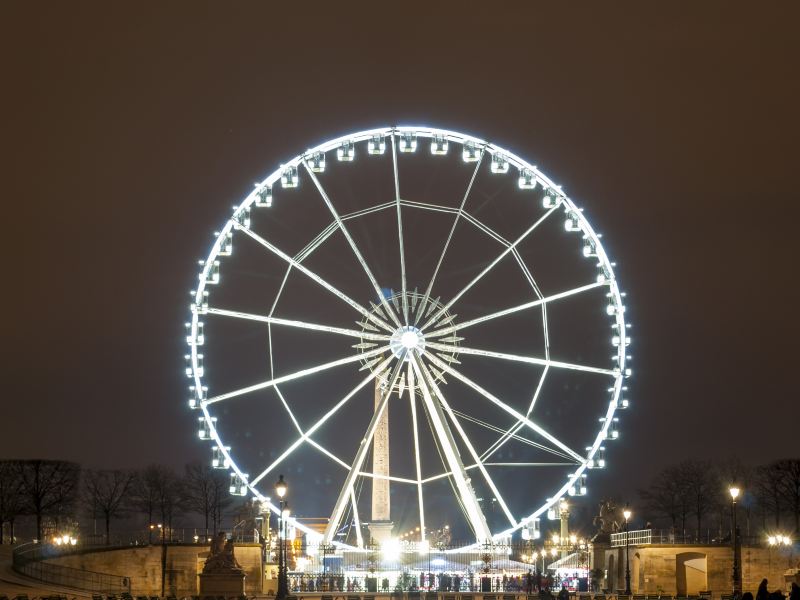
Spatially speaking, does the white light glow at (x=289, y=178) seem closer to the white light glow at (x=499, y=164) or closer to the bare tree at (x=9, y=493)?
the white light glow at (x=499, y=164)

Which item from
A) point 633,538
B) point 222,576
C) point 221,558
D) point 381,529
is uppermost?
point 381,529

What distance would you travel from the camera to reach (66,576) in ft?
137

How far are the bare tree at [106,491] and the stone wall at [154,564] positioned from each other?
93.5 ft

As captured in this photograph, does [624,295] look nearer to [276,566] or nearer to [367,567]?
[367,567]

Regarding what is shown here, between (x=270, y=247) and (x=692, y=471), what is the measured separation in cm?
3997

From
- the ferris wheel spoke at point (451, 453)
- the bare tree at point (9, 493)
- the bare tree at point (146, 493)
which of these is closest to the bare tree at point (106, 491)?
the bare tree at point (146, 493)

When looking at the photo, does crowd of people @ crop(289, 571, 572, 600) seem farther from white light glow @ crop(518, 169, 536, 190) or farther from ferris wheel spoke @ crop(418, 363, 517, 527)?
white light glow @ crop(518, 169, 536, 190)

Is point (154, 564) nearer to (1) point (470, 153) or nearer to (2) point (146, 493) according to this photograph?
(1) point (470, 153)

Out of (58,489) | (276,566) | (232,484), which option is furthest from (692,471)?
(232,484)

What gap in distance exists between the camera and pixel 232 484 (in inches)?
1470

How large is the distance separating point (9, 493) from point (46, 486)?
1.70 m

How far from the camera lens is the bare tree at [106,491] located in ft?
238

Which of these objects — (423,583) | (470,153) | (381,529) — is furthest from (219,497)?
(470,153)

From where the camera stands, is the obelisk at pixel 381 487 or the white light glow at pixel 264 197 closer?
the white light glow at pixel 264 197
